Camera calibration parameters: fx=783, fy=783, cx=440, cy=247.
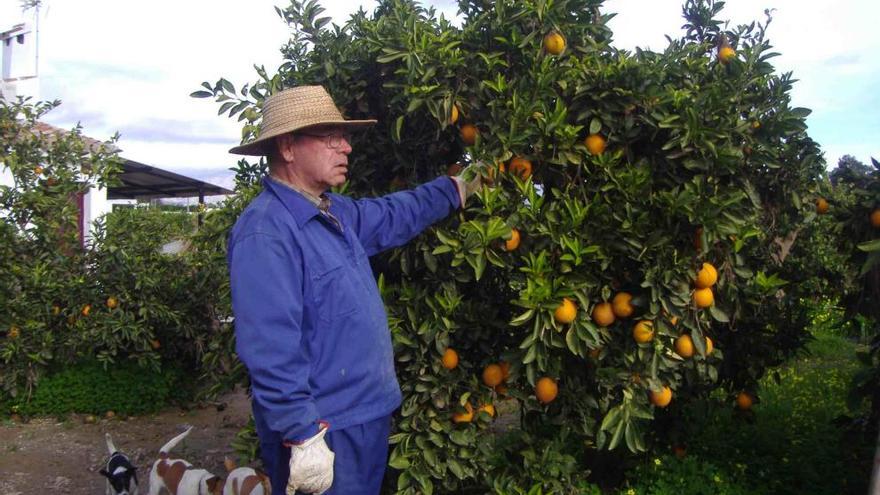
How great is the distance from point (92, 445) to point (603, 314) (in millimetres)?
4845

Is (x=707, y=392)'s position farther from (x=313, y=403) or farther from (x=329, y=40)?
(x=329, y=40)

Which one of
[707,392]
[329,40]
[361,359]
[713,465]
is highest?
[329,40]

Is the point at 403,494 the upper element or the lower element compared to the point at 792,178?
lower

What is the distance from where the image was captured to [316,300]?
2.43 metres

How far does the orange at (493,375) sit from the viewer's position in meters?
2.86

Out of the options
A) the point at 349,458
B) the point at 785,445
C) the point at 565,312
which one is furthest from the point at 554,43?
the point at 785,445

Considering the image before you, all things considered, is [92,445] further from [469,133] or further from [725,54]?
[725,54]

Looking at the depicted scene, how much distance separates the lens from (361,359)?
2.48 metres

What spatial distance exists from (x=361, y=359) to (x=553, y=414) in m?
0.92

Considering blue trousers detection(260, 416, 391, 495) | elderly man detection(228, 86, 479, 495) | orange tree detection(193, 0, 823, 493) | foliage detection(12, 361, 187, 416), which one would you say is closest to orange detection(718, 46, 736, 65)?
orange tree detection(193, 0, 823, 493)

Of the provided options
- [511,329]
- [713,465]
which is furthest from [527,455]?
[713,465]

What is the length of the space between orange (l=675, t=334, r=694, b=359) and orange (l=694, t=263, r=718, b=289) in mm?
183

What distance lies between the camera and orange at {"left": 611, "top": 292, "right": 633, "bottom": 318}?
2.68 m

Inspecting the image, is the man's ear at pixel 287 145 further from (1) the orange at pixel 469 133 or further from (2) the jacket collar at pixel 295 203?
(1) the orange at pixel 469 133
